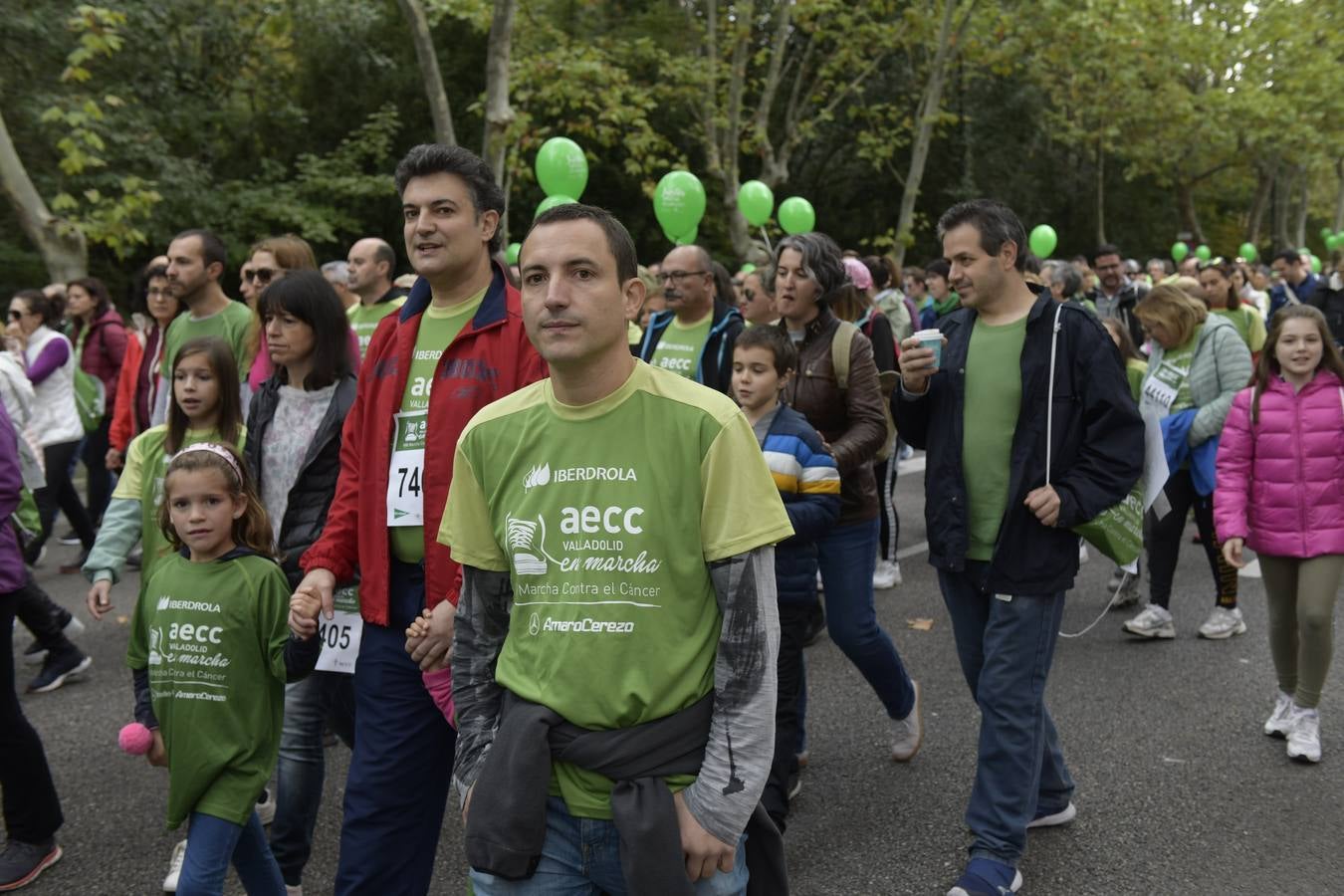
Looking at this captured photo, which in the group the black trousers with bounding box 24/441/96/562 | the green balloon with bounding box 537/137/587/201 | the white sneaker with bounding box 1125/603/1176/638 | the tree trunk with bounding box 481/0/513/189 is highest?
the tree trunk with bounding box 481/0/513/189

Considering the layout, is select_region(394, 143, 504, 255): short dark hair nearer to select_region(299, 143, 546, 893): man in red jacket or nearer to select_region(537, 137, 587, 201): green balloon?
select_region(299, 143, 546, 893): man in red jacket

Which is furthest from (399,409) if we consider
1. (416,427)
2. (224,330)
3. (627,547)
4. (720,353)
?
(720,353)

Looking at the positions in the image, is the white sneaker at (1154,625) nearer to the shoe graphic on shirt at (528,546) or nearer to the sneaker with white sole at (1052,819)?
the sneaker with white sole at (1052,819)

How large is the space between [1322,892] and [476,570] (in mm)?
3086

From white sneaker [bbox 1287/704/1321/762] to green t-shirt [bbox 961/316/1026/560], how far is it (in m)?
2.05

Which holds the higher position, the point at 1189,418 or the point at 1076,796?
the point at 1189,418

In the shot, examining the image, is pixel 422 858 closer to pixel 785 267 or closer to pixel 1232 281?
pixel 785 267

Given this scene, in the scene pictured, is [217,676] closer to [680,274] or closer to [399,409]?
[399,409]

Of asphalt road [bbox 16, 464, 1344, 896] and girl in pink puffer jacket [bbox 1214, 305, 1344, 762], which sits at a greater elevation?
girl in pink puffer jacket [bbox 1214, 305, 1344, 762]

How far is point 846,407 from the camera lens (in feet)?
15.2

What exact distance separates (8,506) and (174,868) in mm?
1347

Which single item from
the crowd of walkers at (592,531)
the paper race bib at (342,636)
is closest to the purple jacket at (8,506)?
the crowd of walkers at (592,531)

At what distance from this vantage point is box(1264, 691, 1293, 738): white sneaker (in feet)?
16.1

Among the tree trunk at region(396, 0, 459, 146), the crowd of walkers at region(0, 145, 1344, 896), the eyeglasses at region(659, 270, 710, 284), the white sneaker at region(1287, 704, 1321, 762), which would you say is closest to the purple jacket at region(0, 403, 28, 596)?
the crowd of walkers at region(0, 145, 1344, 896)
